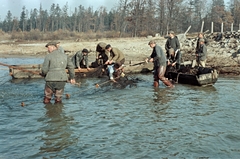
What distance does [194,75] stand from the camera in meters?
12.3

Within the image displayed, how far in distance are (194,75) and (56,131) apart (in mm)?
7149

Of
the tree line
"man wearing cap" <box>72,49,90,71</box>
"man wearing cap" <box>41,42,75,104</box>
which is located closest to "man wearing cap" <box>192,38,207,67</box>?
"man wearing cap" <box>72,49,90,71</box>

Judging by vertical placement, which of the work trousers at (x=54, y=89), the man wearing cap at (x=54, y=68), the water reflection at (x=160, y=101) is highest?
the man wearing cap at (x=54, y=68)

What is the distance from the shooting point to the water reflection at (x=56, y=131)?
586 cm

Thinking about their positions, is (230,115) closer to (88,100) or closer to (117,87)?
(88,100)

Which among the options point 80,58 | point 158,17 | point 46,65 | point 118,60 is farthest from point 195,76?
point 158,17

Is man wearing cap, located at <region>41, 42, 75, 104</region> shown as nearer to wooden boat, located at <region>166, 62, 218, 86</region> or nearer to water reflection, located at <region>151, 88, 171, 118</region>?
water reflection, located at <region>151, 88, 171, 118</region>

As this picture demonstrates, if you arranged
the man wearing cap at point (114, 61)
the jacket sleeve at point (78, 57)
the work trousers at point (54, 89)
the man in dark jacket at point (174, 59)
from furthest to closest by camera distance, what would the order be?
the jacket sleeve at point (78, 57), the man in dark jacket at point (174, 59), the man wearing cap at point (114, 61), the work trousers at point (54, 89)

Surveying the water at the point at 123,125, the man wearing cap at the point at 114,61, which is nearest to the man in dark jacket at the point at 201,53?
the water at the point at 123,125

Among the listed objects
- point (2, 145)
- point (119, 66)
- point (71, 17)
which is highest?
point (71, 17)

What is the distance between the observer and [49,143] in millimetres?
6027

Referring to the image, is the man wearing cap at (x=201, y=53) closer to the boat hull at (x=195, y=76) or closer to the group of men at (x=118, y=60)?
the group of men at (x=118, y=60)

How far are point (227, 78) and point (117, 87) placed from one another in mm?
6073

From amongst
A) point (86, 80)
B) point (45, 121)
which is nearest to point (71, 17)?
point (86, 80)
